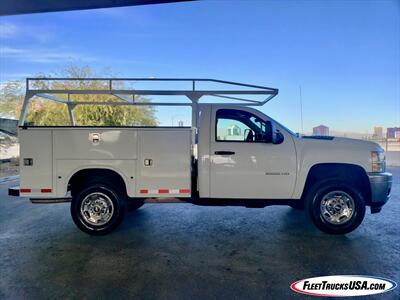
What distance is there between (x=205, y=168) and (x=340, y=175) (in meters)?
2.32

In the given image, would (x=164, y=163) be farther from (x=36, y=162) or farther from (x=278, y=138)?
(x=36, y=162)

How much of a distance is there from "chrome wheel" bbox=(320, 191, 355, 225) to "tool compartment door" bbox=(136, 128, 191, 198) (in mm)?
2300

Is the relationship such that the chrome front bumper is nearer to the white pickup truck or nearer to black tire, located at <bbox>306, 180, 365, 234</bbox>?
the white pickup truck

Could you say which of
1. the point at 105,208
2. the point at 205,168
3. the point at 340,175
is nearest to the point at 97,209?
the point at 105,208

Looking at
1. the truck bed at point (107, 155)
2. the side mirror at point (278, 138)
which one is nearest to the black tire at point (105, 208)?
the truck bed at point (107, 155)

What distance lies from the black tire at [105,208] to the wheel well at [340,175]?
3.17m

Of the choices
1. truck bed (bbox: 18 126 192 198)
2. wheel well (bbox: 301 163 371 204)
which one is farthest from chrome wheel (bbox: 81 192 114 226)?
wheel well (bbox: 301 163 371 204)

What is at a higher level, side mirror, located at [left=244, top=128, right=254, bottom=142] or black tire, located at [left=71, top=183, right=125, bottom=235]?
side mirror, located at [left=244, top=128, right=254, bottom=142]

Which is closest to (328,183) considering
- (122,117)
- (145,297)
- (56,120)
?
(145,297)

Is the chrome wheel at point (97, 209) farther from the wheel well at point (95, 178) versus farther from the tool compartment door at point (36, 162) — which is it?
the tool compartment door at point (36, 162)

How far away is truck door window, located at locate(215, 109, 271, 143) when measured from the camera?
15.9 feet

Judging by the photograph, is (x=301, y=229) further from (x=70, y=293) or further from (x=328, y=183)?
(x=70, y=293)

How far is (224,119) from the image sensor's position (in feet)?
16.2

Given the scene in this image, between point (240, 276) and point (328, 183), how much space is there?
235 cm
